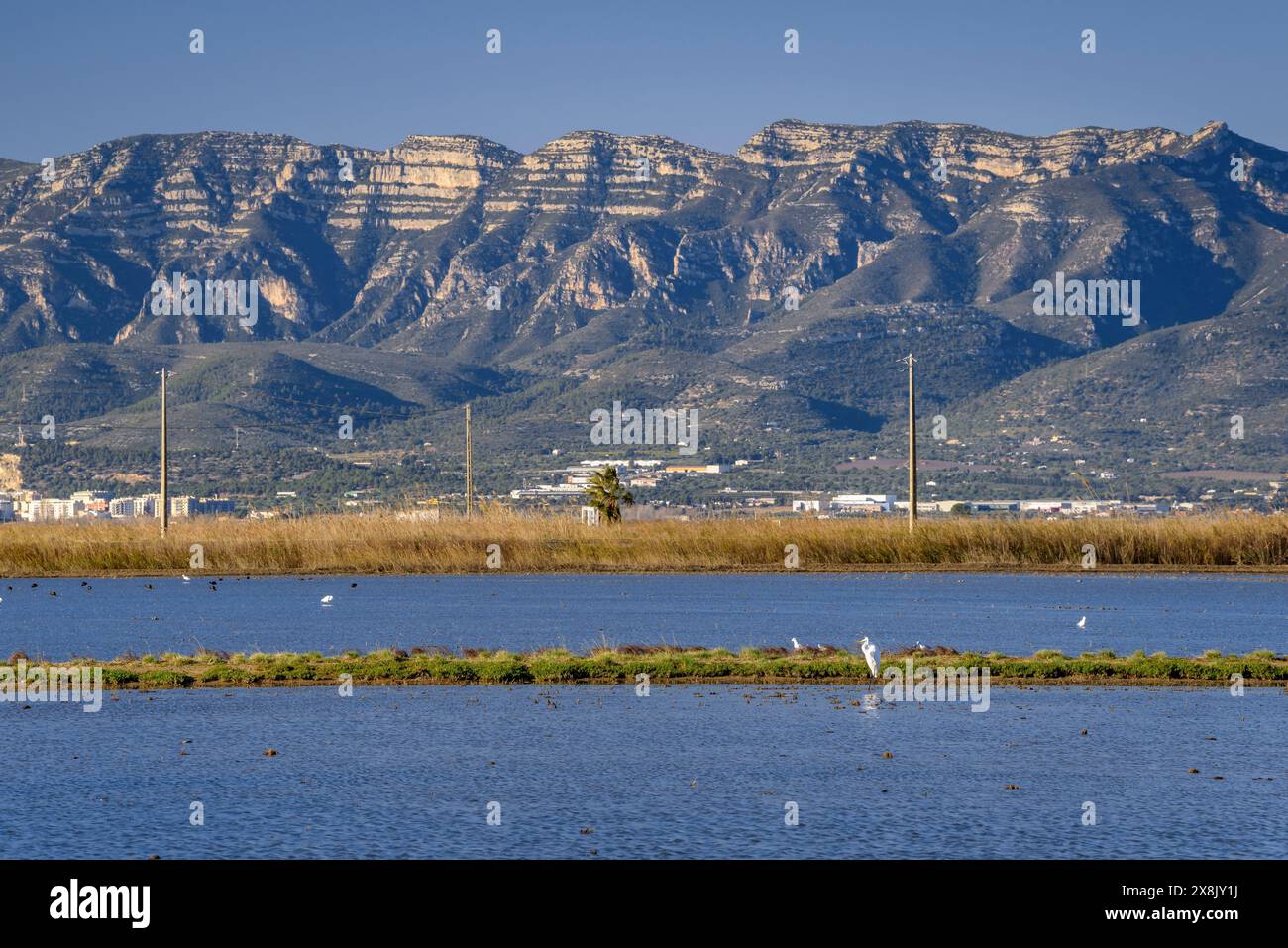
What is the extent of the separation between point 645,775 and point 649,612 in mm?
23375

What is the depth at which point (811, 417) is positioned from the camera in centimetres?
19812

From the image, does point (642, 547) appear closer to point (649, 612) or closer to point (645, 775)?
point (649, 612)

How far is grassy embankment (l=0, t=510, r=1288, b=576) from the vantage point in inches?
2367

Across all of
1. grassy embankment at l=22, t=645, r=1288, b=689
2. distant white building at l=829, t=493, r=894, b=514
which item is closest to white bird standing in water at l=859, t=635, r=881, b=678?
grassy embankment at l=22, t=645, r=1288, b=689

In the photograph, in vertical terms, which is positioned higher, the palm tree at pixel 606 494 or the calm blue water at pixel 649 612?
the palm tree at pixel 606 494

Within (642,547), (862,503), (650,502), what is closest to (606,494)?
(642,547)

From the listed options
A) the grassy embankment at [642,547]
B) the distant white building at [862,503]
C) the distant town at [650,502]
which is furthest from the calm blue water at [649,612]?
the distant white building at [862,503]

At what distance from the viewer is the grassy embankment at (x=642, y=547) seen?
2367 inches

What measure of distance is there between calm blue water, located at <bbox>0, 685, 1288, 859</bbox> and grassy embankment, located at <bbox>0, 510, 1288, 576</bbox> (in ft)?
116

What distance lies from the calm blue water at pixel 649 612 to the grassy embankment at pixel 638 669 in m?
3.10

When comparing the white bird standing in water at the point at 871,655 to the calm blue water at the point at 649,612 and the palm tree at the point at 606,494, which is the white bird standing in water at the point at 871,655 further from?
the palm tree at the point at 606,494

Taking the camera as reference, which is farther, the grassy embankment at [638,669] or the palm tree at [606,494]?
the palm tree at [606,494]

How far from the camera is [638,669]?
2714cm

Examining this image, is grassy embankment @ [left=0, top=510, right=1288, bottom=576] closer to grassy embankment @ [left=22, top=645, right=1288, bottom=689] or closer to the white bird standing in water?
grassy embankment @ [left=22, top=645, right=1288, bottom=689]
